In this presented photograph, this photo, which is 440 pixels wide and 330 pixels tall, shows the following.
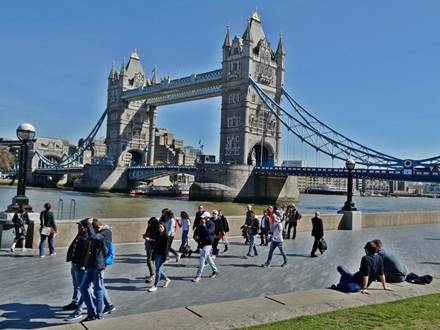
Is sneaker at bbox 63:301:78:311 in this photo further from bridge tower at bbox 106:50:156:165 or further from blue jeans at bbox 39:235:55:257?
bridge tower at bbox 106:50:156:165

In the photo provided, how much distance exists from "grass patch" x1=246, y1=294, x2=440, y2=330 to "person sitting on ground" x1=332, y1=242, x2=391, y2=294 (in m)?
0.71

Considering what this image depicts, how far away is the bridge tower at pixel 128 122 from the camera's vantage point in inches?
4254

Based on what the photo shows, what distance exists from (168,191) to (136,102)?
35.9 metres

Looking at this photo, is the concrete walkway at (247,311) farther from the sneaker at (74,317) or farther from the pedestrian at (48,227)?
the pedestrian at (48,227)

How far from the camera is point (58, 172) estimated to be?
4203 inches

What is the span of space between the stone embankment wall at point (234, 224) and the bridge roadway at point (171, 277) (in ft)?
2.00

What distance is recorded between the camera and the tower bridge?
2532 inches

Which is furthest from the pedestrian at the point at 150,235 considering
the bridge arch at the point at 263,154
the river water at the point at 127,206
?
the bridge arch at the point at 263,154

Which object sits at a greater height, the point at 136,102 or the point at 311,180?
→ the point at 136,102

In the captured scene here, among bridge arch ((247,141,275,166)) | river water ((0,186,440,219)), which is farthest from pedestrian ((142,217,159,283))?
bridge arch ((247,141,275,166))

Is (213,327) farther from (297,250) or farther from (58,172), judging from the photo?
(58,172)

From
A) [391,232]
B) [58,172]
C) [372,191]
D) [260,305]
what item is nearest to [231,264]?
[260,305]

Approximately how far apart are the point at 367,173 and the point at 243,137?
74.0 feet

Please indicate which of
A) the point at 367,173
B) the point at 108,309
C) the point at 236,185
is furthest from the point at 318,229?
the point at 236,185
